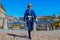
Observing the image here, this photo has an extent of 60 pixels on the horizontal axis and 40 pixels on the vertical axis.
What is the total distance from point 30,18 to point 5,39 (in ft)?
5.38

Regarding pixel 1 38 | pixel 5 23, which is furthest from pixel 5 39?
pixel 5 23

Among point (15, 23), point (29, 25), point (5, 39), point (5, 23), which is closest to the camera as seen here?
point (5, 39)

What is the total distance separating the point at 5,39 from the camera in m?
9.36

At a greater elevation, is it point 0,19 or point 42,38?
point 0,19

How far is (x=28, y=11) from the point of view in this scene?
10031 mm

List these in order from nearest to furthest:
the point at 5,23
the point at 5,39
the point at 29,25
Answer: the point at 5,39, the point at 29,25, the point at 5,23

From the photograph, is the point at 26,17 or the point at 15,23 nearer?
the point at 26,17

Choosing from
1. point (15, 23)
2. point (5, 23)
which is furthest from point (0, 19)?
point (15, 23)

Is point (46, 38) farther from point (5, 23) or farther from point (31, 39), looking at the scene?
point (5, 23)

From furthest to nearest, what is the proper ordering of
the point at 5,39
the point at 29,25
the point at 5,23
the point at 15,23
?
the point at 15,23 → the point at 5,23 → the point at 29,25 → the point at 5,39

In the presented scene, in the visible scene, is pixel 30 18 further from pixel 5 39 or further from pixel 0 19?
pixel 0 19

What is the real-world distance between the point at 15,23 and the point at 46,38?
1771 centimetres

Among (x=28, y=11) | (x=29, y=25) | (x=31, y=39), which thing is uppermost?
(x=28, y=11)

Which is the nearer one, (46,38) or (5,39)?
(5,39)
